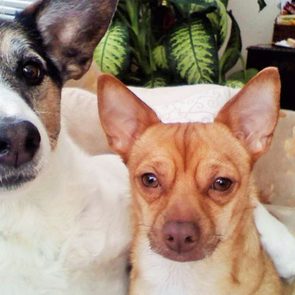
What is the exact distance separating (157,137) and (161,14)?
1.83 m

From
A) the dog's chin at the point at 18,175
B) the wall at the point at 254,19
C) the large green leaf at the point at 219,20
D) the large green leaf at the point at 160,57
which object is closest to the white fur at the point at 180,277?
the dog's chin at the point at 18,175

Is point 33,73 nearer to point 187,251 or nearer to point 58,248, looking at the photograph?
point 58,248

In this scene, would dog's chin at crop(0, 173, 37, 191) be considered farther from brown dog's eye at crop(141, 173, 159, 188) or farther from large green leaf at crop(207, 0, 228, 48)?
large green leaf at crop(207, 0, 228, 48)

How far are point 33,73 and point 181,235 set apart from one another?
538 millimetres

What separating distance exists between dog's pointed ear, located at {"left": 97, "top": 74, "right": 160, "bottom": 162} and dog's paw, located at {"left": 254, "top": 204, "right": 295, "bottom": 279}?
0.39 metres

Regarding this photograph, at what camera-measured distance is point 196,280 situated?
1.27 m

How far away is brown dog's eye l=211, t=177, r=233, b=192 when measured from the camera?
3.78 feet

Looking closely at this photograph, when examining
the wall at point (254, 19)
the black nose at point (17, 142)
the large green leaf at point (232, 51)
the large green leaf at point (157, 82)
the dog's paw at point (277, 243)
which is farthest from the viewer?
the wall at point (254, 19)

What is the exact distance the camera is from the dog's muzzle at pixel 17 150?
1.00 meters

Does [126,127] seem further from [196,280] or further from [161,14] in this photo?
[161,14]

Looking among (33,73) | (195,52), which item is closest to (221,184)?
(33,73)

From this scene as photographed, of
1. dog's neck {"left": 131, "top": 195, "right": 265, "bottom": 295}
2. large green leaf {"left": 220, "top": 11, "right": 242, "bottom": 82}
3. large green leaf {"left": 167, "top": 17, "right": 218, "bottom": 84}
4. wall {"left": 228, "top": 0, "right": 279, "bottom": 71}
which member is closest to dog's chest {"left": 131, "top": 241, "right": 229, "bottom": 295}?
dog's neck {"left": 131, "top": 195, "right": 265, "bottom": 295}

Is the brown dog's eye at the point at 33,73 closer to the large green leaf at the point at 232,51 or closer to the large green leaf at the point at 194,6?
the large green leaf at the point at 194,6

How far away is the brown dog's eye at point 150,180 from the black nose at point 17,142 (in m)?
0.27
